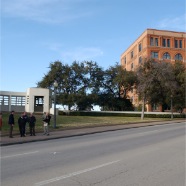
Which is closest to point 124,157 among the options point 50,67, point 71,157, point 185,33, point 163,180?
point 71,157

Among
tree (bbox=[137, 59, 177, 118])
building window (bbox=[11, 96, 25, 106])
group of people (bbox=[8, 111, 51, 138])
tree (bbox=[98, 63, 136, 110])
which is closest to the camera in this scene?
group of people (bbox=[8, 111, 51, 138])

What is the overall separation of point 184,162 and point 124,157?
218 cm

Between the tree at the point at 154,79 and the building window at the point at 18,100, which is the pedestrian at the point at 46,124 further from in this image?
the building window at the point at 18,100

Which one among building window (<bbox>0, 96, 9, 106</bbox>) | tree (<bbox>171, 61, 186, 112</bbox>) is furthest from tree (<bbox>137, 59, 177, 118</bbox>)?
building window (<bbox>0, 96, 9, 106</bbox>)

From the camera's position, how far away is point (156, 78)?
49.4m

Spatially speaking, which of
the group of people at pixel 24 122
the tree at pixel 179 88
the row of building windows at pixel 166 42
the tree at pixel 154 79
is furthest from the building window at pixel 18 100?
the row of building windows at pixel 166 42

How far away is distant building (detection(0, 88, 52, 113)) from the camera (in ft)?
178

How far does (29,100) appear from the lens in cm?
5409

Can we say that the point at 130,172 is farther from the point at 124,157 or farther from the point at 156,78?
the point at 156,78

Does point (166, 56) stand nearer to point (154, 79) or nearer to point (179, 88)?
point (179, 88)

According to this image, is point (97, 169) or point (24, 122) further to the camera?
point (24, 122)

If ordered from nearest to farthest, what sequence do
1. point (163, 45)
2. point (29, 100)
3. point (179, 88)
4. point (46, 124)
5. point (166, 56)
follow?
point (46, 124), point (179, 88), point (29, 100), point (166, 56), point (163, 45)

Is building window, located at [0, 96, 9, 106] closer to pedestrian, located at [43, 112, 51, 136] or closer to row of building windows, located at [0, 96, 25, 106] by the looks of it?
row of building windows, located at [0, 96, 25, 106]

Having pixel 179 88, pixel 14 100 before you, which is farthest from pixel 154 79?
pixel 14 100
